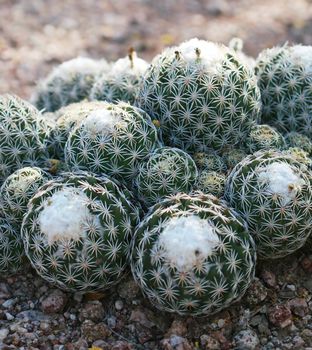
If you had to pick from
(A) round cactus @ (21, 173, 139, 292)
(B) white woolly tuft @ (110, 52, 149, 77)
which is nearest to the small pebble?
(A) round cactus @ (21, 173, 139, 292)

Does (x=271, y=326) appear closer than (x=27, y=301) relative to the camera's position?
Yes

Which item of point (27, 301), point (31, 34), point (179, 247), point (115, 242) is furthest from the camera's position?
point (31, 34)

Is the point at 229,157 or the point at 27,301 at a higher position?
the point at 229,157

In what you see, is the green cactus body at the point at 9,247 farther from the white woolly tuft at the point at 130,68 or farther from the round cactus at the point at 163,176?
the white woolly tuft at the point at 130,68

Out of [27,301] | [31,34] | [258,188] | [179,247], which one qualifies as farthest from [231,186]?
[31,34]

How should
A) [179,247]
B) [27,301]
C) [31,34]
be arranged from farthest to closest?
[31,34], [27,301], [179,247]

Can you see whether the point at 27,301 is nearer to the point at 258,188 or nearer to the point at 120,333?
the point at 120,333

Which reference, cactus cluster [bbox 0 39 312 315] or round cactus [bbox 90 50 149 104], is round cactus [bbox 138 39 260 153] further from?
round cactus [bbox 90 50 149 104]
